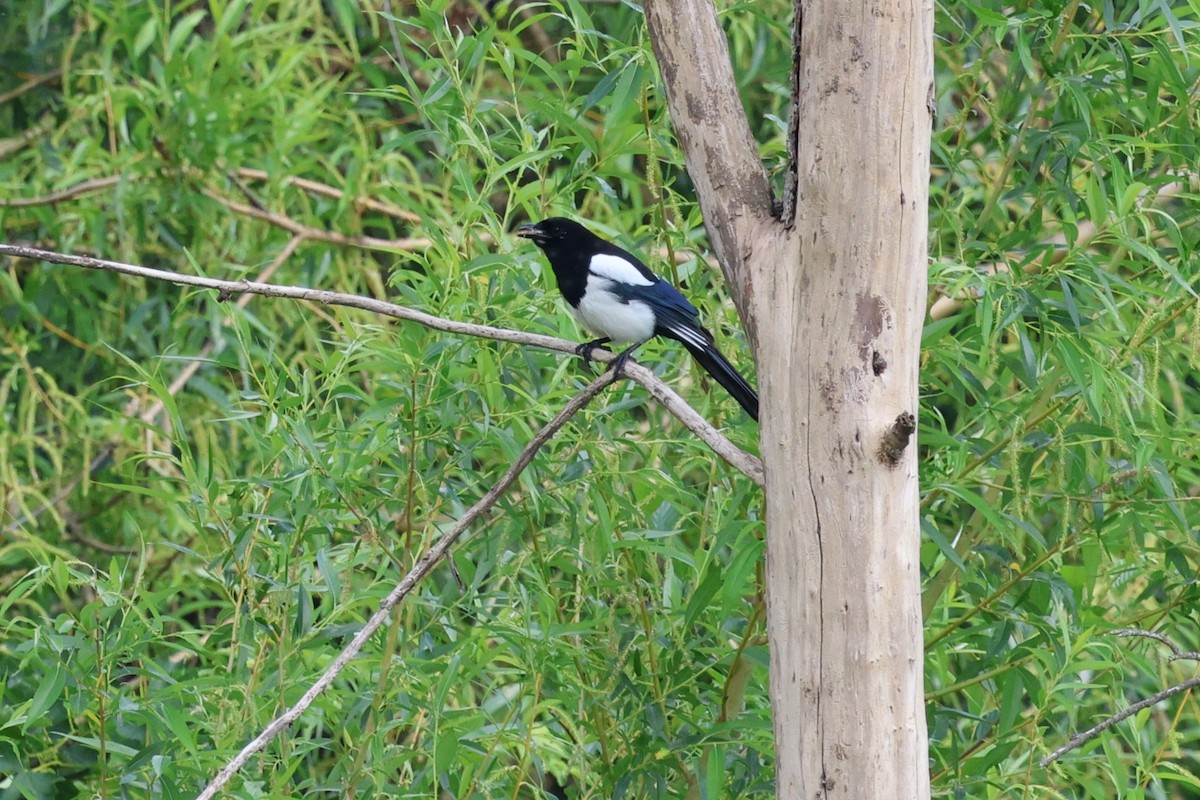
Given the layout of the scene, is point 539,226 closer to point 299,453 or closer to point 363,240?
point 299,453

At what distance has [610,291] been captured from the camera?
112 inches

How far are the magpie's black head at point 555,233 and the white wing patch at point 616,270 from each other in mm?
55

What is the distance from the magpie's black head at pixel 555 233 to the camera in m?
2.73

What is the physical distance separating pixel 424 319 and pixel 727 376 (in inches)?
22.0

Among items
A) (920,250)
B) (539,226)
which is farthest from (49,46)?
(920,250)

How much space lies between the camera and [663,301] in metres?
2.56

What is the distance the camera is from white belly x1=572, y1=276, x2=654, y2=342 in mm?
2745

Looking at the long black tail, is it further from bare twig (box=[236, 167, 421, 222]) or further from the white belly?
bare twig (box=[236, 167, 421, 222])

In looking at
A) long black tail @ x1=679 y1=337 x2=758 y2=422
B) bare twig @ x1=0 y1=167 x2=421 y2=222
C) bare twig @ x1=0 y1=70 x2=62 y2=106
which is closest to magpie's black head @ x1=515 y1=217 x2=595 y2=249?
long black tail @ x1=679 y1=337 x2=758 y2=422

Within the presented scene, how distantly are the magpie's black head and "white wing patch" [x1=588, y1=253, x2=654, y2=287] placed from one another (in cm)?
5

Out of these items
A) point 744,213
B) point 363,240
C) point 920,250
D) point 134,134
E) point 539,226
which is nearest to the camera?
point 920,250

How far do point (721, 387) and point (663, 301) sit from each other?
20 cm

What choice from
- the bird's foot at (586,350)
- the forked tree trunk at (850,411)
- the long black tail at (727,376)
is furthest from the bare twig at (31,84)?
the forked tree trunk at (850,411)

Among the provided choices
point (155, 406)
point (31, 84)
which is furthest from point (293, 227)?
point (31, 84)
